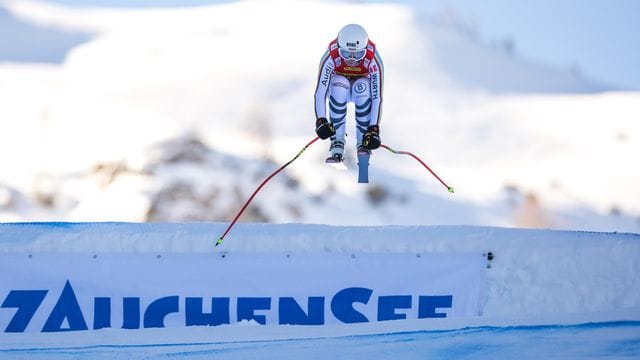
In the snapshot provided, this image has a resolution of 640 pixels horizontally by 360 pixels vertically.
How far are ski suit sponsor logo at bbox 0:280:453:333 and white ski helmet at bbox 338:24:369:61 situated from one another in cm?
165

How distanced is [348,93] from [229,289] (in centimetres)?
152

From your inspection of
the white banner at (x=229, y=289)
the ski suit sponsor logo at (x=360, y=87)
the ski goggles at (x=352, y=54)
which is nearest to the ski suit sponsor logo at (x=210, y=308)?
the white banner at (x=229, y=289)

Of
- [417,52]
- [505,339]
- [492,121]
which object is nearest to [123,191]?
[505,339]

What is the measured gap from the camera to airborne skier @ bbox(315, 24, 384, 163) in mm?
6535

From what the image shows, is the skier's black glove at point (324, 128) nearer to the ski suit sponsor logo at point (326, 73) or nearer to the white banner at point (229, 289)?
the ski suit sponsor logo at point (326, 73)

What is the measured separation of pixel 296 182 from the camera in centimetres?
2533

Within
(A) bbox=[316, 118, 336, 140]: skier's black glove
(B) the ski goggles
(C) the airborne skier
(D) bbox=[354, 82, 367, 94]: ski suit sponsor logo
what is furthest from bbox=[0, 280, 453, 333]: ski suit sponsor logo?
(B) the ski goggles

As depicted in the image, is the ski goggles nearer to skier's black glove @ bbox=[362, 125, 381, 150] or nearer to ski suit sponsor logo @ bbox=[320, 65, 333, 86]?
ski suit sponsor logo @ bbox=[320, 65, 333, 86]

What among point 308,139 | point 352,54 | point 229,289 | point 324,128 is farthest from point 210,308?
point 308,139

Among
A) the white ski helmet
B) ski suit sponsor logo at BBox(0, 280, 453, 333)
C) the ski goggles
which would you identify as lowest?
ski suit sponsor logo at BBox(0, 280, 453, 333)

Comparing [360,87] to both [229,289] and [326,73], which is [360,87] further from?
[229,289]

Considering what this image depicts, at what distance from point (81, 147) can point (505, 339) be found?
81.7ft

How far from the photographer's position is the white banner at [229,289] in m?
6.96

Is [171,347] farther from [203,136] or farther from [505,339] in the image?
[203,136]
